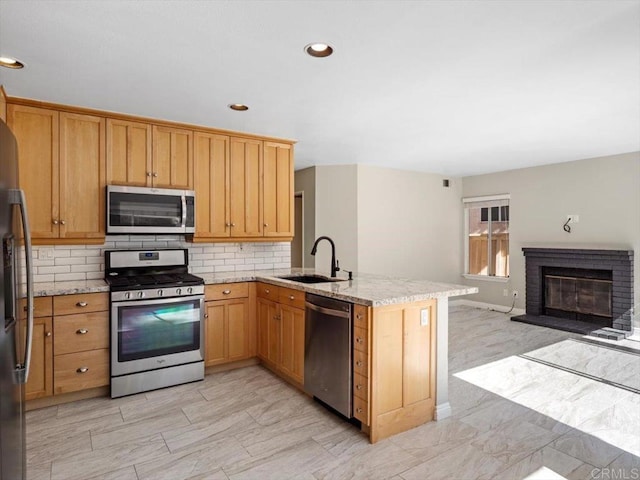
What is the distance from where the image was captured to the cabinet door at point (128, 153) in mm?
3477

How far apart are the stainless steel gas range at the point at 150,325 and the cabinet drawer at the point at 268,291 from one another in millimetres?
573

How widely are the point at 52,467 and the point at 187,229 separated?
6.92 ft

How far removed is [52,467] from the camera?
221cm

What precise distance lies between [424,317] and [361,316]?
0.49 meters

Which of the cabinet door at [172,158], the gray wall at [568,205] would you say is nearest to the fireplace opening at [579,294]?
the gray wall at [568,205]

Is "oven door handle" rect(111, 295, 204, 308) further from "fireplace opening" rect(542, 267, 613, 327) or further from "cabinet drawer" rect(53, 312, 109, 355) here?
"fireplace opening" rect(542, 267, 613, 327)

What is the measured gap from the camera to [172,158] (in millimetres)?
3754

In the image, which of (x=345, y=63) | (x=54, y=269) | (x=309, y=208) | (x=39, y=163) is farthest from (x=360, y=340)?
(x=309, y=208)

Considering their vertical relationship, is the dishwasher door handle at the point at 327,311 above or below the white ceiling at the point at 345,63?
below

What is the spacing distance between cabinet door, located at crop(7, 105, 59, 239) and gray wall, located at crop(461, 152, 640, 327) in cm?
629

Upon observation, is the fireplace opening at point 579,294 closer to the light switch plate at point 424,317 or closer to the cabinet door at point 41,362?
the light switch plate at point 424,317

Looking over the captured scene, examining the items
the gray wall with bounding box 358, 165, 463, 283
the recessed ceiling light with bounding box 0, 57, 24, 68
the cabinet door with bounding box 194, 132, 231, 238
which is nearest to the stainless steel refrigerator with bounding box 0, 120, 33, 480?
the recessed ceiling light with bounding box 0, 57, 24, 68

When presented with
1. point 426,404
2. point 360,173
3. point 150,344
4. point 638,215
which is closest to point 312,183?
point 360,173

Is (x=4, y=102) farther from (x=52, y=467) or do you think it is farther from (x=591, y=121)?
(x=591, y=121)
